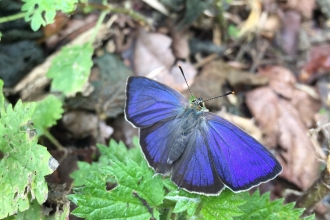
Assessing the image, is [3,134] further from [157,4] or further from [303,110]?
[303,110]

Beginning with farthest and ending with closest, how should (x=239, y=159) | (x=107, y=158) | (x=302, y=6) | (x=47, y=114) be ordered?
(x=302, y=6), (x=47, y=114), (x=107, y=158), (x=239, y=159)

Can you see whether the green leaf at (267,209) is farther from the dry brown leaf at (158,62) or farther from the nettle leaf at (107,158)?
the dry brown leaf at (158,62)

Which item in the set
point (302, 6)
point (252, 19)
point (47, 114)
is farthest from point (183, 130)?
point (302, 6)

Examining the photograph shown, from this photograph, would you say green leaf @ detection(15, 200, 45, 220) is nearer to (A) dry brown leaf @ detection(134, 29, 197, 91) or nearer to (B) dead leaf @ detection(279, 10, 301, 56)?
(A) dry brown leaf @ detection(134, 29, 197, 91)

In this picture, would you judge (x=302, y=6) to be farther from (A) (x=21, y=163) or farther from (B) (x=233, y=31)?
(A) (x=21, y=163)

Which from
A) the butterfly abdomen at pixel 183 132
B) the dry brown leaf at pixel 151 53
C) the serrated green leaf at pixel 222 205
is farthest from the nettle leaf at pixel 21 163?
the dry brown leaf at pixel 151 53

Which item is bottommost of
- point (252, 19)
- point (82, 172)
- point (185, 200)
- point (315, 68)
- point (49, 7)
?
point (82, 172)
